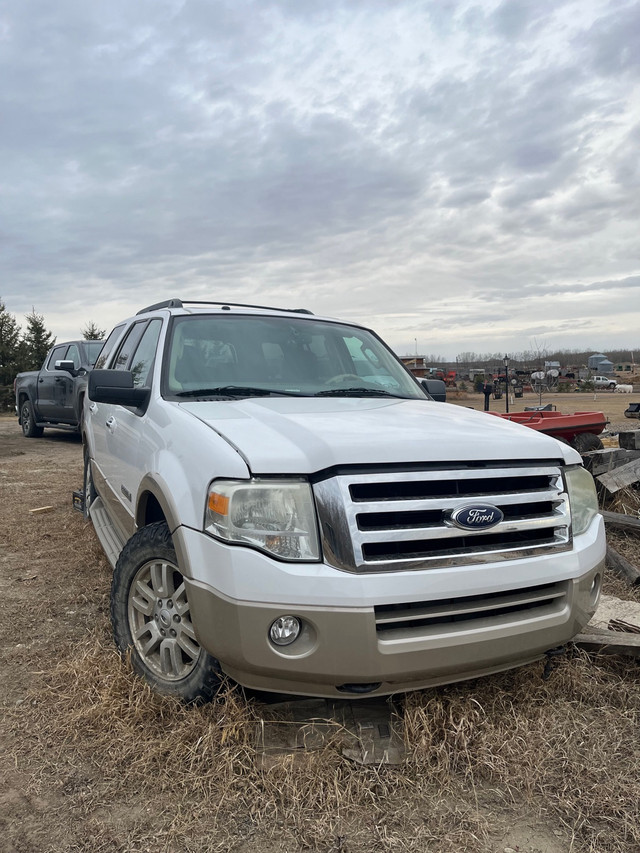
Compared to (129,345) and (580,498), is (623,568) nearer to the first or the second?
(580,498)

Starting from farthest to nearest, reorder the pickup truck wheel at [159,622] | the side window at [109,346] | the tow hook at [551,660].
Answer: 1. the side window at [109,346]
2. the tow hook at [551,660]
3. the pickup truck wheel at [159,622]

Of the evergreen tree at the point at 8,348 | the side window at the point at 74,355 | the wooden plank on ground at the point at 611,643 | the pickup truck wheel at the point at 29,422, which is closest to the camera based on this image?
the wooden plank on ground at the point at 611,643

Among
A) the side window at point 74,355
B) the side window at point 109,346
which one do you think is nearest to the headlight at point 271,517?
the side window at point 109,346

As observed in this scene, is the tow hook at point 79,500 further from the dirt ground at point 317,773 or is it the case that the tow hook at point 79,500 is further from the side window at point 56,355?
the side window at point 56,355

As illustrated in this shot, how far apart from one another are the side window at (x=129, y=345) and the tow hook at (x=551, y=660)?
3273 mm

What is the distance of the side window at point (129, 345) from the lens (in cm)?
479

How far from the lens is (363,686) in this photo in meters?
2.49

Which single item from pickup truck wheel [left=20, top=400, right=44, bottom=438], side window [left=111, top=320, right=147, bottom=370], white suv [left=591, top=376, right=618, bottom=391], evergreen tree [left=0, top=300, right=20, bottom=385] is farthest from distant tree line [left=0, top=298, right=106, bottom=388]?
white suv [left=591, top=376, right=618, bottom=391]

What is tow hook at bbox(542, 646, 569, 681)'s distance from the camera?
116 inches

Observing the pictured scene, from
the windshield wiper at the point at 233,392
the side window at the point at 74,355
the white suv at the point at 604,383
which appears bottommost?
the white suv at the point at 604,383

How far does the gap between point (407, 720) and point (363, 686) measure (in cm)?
38

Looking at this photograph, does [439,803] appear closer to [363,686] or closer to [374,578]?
[363,686]

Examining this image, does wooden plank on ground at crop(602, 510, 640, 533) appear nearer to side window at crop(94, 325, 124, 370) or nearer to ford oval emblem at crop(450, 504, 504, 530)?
ford oval emblem at crop(450, 504, 504, 530)

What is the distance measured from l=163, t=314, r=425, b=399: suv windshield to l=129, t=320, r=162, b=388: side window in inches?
8.2
